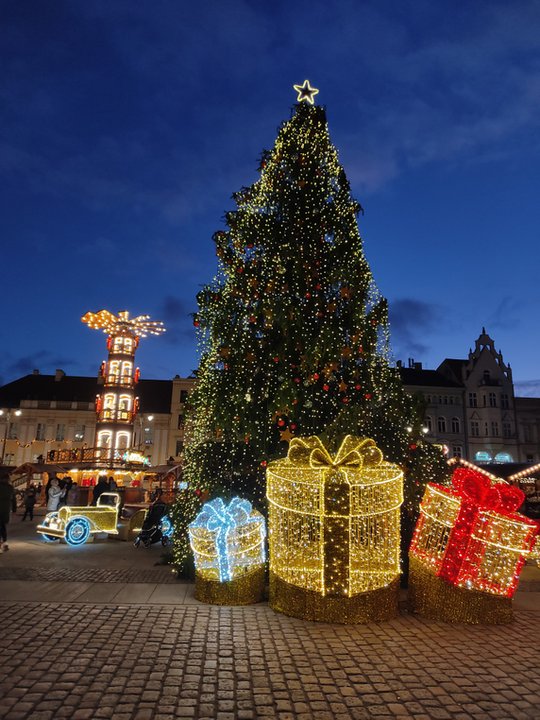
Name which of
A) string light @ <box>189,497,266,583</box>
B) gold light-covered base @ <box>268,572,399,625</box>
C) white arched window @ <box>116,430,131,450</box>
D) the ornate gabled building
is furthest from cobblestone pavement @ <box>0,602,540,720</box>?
the ornate gabled building

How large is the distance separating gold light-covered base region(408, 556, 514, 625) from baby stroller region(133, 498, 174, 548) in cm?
812

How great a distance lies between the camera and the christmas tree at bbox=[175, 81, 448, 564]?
29.9 feet

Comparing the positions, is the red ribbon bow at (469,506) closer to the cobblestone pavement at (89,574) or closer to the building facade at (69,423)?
the cobblestone pavement at (89,574)

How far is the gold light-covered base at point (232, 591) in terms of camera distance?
717 centimetres

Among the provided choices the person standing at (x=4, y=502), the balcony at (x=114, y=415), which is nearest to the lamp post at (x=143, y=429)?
the balcony at (x=114, y=415)

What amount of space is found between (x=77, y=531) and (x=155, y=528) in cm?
204

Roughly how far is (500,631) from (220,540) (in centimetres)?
376

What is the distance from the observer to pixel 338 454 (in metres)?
6.59

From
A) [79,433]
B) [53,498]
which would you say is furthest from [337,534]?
[79,433]

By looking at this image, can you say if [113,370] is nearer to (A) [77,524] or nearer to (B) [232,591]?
(A) [77,524]

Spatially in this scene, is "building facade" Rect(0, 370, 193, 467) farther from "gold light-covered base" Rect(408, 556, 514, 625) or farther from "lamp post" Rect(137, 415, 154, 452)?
"gold light-covered base" Rect(408, 556, 514, 625)

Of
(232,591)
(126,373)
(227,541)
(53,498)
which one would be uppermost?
(126,373)

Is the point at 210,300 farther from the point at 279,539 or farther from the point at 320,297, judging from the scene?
the point at 279,539

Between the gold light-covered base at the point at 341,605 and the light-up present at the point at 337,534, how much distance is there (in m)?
0.01
